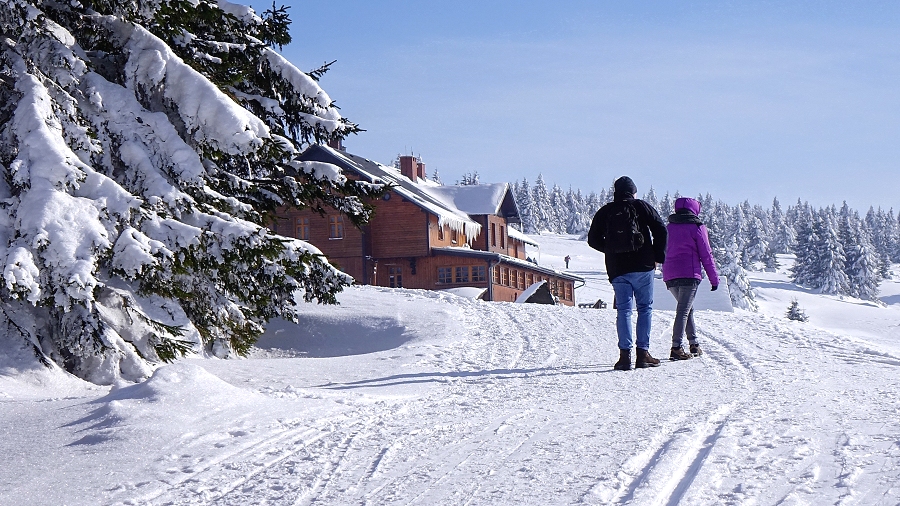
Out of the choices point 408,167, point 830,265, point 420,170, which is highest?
point 420,170

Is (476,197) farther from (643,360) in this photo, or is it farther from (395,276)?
(643,360)

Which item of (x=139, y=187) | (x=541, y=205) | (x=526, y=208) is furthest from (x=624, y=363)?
(x=541, y=205)

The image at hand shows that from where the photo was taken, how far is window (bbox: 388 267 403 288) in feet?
128

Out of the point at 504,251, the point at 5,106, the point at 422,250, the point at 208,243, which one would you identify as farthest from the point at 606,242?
the point at 504,251

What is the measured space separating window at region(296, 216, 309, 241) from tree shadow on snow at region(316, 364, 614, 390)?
30.8 m

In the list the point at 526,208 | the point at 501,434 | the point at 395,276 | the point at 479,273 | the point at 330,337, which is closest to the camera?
the point at 501,434

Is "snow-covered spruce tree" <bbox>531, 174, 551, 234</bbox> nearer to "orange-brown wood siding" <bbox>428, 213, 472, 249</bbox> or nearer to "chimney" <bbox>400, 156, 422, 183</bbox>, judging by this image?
"chimney" <bbox>400, 156, 422, 183</bbox>

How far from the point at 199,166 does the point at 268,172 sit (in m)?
2.33

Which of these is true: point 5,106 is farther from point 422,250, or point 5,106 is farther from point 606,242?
point 422,250

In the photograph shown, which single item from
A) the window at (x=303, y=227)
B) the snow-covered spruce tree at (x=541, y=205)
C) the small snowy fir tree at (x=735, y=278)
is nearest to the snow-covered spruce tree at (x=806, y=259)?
the small snowy fir tree at (x=735, y=278)

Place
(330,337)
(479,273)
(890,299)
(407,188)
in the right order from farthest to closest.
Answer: (890,299) → (407,188) → (479,273) → (330,337)

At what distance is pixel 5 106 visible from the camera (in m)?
7.82

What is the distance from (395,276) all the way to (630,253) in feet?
103

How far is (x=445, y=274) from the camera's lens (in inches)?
1550
